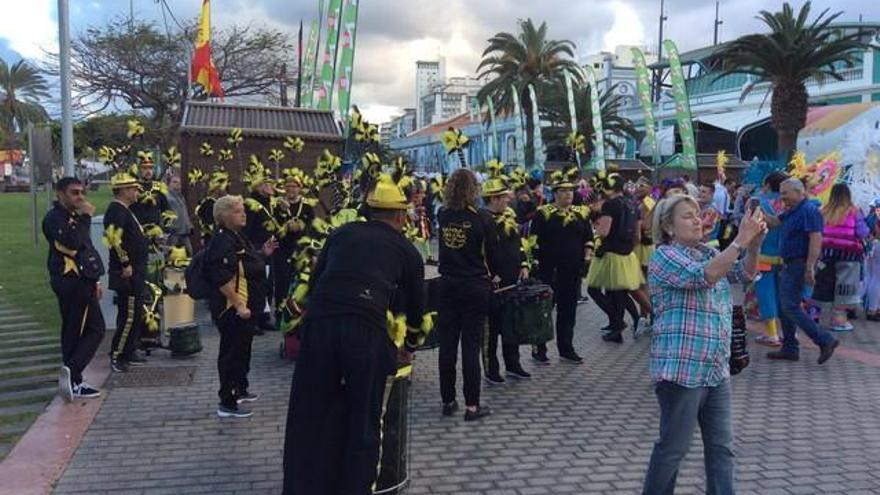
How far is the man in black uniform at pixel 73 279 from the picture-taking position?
6402 millimetres

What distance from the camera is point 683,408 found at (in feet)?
12.3

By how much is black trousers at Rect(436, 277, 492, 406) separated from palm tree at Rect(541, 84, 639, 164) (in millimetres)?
38543

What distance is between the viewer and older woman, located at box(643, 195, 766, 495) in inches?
146

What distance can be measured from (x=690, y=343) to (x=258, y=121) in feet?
40.4

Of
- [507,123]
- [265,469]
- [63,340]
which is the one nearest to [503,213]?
[265,469]

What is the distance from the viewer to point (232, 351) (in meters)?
6.11

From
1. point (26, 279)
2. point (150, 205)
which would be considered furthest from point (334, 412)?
point (26, 279)

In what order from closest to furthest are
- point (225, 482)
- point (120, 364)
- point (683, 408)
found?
1. point (683, 408)
2. point (225, 482)
3. point (120, 364)

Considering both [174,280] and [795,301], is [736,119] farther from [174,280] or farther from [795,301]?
[174,280]

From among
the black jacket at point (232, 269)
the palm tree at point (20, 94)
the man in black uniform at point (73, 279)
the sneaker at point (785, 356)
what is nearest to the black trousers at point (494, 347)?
the black jacket at point (232, 269)

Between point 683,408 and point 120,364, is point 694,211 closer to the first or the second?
point 683,408

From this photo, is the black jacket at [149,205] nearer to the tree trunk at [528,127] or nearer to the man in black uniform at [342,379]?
the man in black uniform at [342,379]

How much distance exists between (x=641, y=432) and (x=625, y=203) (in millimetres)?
3800

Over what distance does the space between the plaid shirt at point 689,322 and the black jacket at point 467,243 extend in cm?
230
